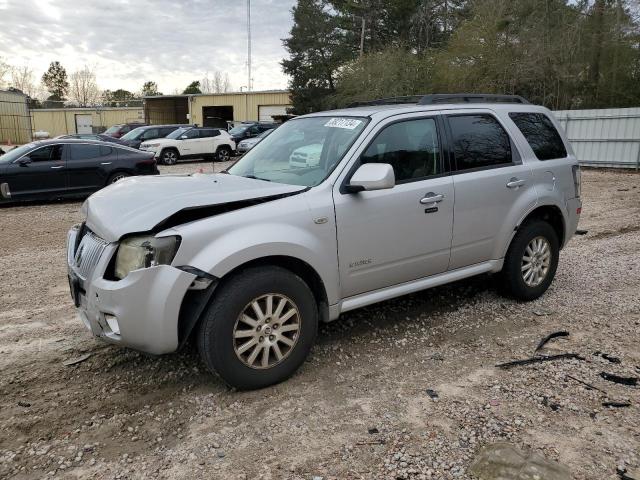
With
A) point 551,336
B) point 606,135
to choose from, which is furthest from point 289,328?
point 606,135

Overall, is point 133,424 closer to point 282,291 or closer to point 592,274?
point 282,291

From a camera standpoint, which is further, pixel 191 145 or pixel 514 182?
pixel 191 145

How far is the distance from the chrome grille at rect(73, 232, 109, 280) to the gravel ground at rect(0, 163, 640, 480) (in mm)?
827

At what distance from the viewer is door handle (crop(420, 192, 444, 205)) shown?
4.08 m

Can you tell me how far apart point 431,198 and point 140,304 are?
2.34 m

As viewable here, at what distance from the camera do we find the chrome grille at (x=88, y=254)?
10.9 ft

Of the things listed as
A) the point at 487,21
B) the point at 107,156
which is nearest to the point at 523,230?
the point at 107,156

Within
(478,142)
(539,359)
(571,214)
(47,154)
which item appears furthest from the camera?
(47,154)

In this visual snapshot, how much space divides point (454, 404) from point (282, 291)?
1329mm

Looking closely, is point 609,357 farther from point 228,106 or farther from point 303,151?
point 228,106

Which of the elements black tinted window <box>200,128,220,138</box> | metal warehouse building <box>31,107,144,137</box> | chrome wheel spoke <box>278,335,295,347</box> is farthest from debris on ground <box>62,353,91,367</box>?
metal warehouse building <box>31,107,144,137</box>

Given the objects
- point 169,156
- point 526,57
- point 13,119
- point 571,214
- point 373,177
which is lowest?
point 169,156

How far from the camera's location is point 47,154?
1163 centimetres

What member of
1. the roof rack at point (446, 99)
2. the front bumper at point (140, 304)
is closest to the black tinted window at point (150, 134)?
the roof rack at point (446, 99)
